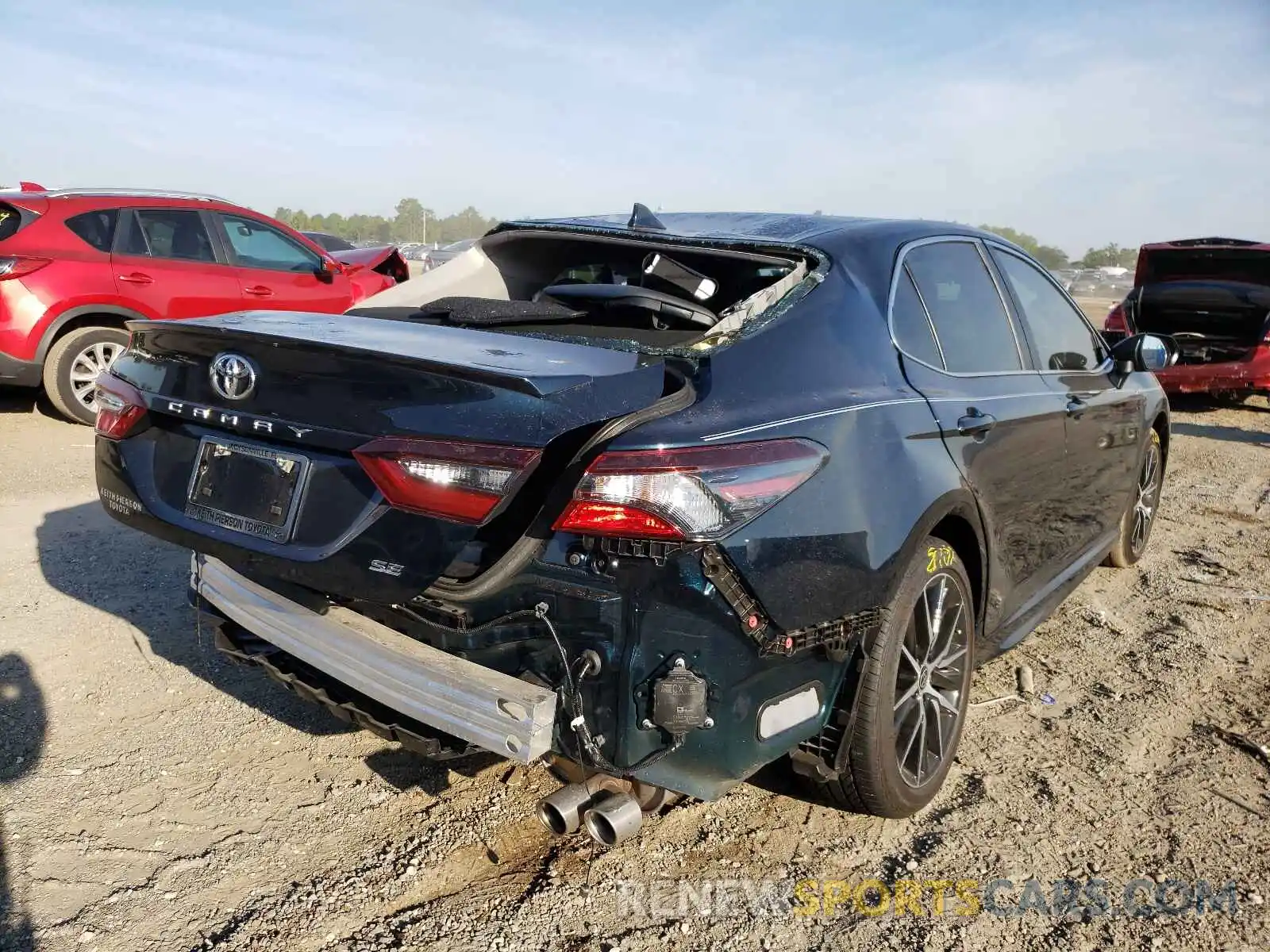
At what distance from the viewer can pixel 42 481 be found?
19.7ft

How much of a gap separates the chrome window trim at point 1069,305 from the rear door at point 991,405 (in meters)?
0.13

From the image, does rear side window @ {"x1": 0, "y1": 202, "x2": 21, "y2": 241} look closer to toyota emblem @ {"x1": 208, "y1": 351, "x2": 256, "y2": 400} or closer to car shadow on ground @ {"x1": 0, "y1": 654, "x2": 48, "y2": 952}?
car shadow on ground @ {"x1": 0, "y1": 654, "x2": 48, "y2": 952}

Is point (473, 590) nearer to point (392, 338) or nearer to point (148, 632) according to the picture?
point (392, 338)

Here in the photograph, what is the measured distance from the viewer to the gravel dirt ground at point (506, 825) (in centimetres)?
235

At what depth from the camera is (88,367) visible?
25.0 feet

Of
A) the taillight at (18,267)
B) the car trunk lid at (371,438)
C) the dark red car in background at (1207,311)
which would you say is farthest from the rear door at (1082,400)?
the taillight at (18,267)

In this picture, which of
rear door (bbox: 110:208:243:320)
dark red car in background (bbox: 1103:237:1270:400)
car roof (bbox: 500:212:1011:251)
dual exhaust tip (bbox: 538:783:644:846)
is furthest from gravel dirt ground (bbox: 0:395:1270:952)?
dark red car in background (bbox: 1103:237:1270:400)

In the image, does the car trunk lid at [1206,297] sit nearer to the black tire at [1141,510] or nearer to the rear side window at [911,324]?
the black tire at [1141,510]

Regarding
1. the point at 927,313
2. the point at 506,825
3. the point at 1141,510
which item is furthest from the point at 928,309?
the point at 1141,510

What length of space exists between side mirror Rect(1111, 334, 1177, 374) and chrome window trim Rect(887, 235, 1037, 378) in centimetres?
87

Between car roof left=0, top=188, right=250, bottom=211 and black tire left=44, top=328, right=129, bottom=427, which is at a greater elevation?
car roof left=0, top=188, right=250, bottom=211

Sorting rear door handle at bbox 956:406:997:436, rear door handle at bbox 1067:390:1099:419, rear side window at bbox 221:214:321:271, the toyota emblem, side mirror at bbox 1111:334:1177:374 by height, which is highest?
rear side window at bbox 221:214:321:271

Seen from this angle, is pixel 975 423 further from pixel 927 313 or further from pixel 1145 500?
pixel 1145 500

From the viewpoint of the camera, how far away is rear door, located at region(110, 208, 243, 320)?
25.5 ft
